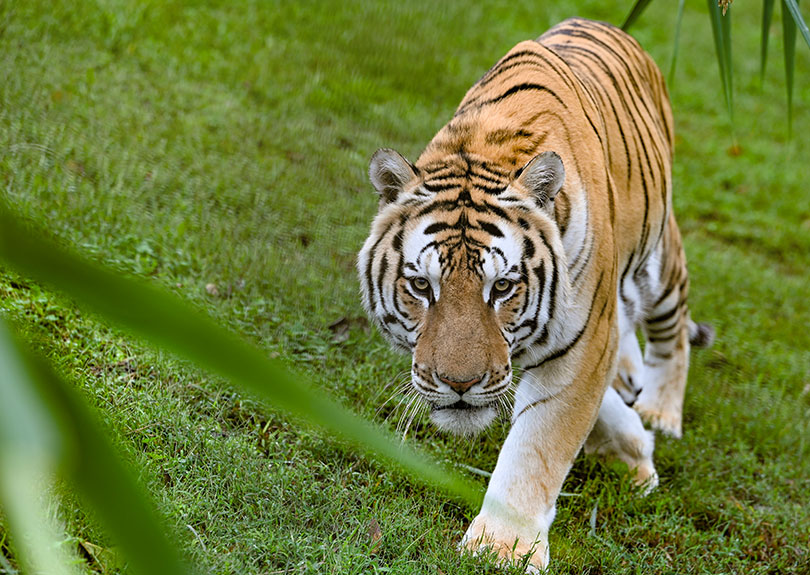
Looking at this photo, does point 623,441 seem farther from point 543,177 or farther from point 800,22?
point 800,22

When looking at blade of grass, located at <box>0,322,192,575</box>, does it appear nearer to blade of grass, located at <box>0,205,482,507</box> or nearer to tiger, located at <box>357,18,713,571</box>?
blade of grass, located at <box>0,205,482,507</box>

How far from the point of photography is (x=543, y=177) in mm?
2662

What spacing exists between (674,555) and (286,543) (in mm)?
1531

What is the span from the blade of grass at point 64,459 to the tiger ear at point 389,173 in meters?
2.27

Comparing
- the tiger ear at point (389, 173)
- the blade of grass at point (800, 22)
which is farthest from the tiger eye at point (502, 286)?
the blade of grass at point (800, 22)

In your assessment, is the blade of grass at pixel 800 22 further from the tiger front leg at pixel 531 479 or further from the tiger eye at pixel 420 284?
the tiger front leg at pixel 531 479

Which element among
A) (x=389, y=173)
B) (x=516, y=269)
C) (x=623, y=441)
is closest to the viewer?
(x=516, y=269)

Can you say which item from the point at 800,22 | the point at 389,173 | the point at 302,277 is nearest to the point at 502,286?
the point at 389,173

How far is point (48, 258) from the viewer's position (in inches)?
19.4

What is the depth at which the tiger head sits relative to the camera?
8.24 ft

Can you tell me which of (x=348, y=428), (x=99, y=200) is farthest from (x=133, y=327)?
(x=99, y=200)

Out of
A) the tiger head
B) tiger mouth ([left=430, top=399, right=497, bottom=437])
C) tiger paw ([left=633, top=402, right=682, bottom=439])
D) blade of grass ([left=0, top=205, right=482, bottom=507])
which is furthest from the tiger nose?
tiger paw ([left=633, top=402, right=682, bottom=439])

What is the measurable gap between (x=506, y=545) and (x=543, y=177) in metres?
1.21

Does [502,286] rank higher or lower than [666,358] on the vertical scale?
higher
